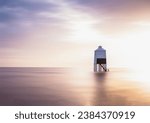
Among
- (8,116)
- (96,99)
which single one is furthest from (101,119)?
(96,99)

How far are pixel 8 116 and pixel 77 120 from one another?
13.7 inches

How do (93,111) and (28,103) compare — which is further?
(28,103)

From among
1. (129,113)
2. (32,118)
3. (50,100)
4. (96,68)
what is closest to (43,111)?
(32,118)

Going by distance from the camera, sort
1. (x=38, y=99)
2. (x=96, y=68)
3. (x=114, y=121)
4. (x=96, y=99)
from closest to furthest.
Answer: (x=114, y=121) < (x=96, y=99) < (x=38, y=99) < (x=96, y=68)

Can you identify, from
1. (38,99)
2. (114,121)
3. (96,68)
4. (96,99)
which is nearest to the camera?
(114,121)

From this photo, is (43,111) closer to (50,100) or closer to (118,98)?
(50,100)

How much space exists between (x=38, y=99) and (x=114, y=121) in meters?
1.21

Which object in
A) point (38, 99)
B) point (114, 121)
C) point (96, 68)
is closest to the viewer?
point (114, 121)

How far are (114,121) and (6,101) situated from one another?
49.2 inches

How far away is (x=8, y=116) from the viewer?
181cm

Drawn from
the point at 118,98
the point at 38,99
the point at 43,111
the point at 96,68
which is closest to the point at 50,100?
the point at 38,99

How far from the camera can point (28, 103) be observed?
2781mm

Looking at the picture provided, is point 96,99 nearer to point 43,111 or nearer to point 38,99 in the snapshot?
point 38,99

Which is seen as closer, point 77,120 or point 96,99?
point 77,120
